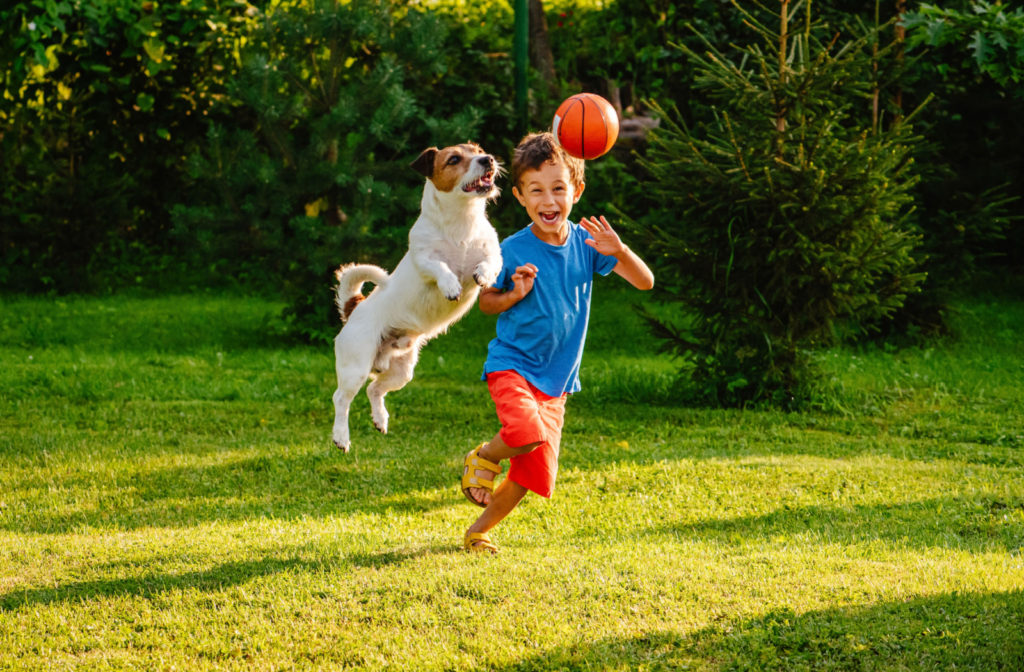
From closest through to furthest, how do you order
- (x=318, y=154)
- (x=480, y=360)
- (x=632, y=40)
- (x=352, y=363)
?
(x=352, y=363)
(x=318, y=154)
(x=480, y=360)
(x=632, y=40)

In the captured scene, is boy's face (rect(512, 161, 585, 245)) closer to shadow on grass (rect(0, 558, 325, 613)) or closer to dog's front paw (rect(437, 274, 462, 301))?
dog's front paw (rect(437, 274, 462, 301))

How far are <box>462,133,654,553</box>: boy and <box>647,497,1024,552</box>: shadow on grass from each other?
57.6 inches

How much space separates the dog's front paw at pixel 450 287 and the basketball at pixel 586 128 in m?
0.99

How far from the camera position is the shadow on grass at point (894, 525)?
597 cm

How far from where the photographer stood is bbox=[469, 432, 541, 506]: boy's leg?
487 cm

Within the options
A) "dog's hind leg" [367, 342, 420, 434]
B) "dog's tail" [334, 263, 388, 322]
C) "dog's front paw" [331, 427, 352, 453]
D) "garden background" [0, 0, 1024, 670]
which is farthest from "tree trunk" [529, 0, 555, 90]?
"dog's front paw" [331, 427, 352, 453]

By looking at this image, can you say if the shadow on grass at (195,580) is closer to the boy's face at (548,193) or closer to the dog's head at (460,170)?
the boy's face at (548,193)

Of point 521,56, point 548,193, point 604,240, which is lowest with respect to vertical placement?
point 604,240

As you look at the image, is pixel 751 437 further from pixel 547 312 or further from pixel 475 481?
pixel 547 312

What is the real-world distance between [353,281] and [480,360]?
7.23 meters

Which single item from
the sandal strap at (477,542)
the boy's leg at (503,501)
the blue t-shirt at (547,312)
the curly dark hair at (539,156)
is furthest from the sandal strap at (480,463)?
the curly dark hair at (539,156)

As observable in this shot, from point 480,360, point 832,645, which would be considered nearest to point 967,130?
point 480,360

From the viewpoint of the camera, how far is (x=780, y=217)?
9.01 m

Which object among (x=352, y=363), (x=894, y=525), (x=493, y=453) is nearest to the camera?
(x=352, y=363)
